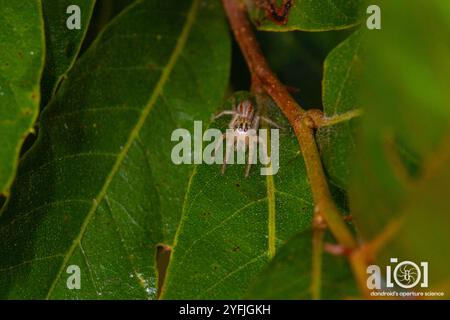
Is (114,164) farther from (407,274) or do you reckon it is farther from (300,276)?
(407,274)

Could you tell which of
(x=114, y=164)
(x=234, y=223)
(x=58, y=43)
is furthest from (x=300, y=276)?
(x=58, y=43)

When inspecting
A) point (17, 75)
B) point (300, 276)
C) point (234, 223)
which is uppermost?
point (17, 75)

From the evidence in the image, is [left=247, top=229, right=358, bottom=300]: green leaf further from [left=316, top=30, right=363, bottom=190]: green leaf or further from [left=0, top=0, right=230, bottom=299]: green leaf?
[left=0, top=0, right=230, bottom=299]: green leaf

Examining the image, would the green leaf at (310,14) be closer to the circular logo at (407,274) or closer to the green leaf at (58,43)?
the green leaf at (58,43)

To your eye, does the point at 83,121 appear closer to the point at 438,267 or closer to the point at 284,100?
the point at 284,100

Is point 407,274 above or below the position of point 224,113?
below

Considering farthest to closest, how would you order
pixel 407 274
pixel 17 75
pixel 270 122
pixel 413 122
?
pixel 270 122 < pixel 17 75 < pixel 407 274 < pixel 413 122

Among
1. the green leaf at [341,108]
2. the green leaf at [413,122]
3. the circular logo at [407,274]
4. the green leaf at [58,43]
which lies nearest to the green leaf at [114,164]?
the green leaf at [58,43]
